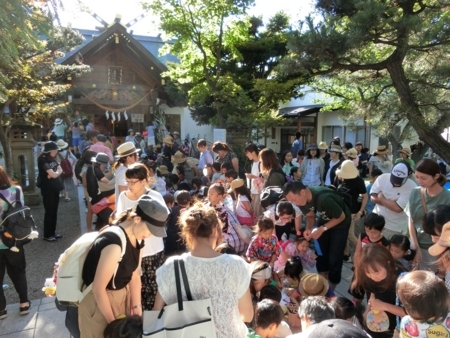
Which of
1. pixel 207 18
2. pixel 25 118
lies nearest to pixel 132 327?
pixel 25 118

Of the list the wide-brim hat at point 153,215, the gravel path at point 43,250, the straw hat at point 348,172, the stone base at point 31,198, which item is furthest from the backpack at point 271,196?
the stone base at point 31,198

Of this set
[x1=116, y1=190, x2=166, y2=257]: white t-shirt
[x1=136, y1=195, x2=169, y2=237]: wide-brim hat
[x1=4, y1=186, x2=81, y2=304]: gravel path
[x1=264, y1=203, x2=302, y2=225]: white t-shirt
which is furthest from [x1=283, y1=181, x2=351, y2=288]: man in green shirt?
[x1=4, y1=186, x2=81, y2=304]: gravel path

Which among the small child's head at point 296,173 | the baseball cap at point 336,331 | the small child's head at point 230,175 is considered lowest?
the small child's head at point 296,173

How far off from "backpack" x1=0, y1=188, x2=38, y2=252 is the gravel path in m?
1.06

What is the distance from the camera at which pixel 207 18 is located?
9.20 meters

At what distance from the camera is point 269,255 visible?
331 centimetres

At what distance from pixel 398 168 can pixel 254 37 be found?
10.6 meters

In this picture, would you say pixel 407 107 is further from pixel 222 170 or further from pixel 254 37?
pixel 254 37

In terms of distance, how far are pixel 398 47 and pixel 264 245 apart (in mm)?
3562

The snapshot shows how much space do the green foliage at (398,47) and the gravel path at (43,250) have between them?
443 centimetres

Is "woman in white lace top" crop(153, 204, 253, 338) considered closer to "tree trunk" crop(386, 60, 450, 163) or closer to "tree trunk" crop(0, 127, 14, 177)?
"tree trunk" crop(386, 60, 450, 163)

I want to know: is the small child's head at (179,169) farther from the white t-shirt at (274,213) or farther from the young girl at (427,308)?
the young girl at (427,308)

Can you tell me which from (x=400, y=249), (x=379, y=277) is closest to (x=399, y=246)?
(x=400, y=249)

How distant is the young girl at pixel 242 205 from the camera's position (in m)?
4.16
